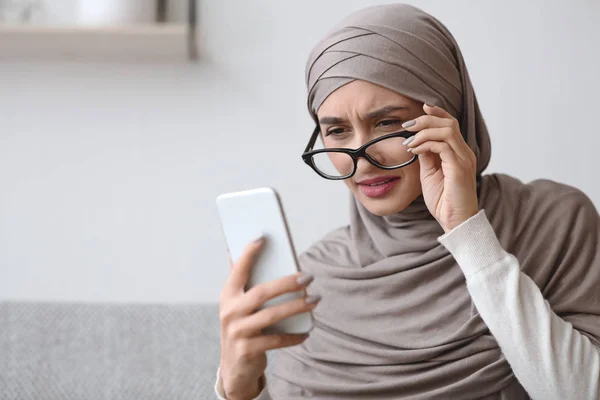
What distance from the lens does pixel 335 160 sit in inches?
54.5

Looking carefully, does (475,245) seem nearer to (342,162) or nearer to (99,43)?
(342,162)

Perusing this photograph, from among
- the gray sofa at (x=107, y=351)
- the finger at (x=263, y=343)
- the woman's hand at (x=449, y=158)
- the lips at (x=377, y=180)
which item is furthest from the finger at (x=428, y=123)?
the gray sofa at (x=107, y=351)

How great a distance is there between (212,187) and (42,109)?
49 cm

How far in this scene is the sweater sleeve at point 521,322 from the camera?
1194 millimetres

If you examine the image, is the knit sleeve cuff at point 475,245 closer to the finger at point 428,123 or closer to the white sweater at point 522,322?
the white sweater at point 522,322

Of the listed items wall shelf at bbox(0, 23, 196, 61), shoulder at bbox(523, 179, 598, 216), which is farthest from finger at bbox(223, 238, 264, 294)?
wall shelf at bbox(0, 23, 196, 61)

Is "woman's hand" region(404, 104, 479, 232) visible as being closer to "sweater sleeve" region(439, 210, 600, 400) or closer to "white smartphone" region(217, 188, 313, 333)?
"sweater sleeve" region(439, 210, 600, 400)

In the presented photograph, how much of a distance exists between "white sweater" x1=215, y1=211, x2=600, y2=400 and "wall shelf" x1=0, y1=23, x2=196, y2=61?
1044mm

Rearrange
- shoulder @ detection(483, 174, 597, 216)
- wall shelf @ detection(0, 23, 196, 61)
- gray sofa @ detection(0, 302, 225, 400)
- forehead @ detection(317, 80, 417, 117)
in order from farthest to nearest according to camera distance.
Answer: wall shelf @ detection(0, 23, 196, 61) → gray sofa @ detection(0, 302, 225, 400) → shoulder @ detection(483, 174, 597, 216) → forehead @ detection(317, 80, 417, 117)

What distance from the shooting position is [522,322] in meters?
1.19

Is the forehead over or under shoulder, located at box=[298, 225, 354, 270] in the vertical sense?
over

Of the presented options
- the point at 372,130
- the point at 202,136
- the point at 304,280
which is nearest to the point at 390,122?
the point at 372,130

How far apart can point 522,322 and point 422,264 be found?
0.92ft

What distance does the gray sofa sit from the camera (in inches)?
69.2
